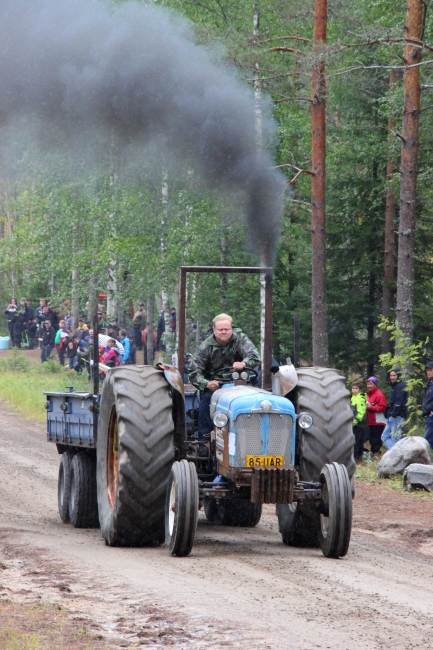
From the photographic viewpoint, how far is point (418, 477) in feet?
39.0

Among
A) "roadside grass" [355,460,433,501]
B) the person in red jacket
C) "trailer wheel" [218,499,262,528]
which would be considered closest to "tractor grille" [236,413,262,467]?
"trailer wheel" [218,499,262,528]

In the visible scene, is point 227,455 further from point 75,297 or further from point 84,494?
point 75,297

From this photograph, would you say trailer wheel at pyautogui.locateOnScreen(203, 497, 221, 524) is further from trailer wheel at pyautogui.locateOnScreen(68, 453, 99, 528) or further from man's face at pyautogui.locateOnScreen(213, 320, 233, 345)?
man's face at pyautogui.locateOnScreen(213, 320, 233, 345)

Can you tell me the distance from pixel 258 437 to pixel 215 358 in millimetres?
1267

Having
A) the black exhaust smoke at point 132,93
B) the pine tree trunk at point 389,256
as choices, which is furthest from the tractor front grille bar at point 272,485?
the pine tree trunk at point 389,256

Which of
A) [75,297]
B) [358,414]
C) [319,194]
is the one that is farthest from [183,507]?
[75,297]

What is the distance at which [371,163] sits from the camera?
22.0m

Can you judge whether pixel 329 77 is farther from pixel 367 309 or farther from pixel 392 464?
pixel 392 464

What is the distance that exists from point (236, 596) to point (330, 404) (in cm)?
225

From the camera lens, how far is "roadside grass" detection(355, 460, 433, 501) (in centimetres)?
1167

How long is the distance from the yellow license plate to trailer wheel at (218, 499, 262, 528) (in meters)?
1.90

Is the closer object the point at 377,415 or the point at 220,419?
the point at 220,419

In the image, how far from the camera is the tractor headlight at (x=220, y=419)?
738 cm

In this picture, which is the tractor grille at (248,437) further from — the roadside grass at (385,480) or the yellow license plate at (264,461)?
the roadside grass at (385,480)
